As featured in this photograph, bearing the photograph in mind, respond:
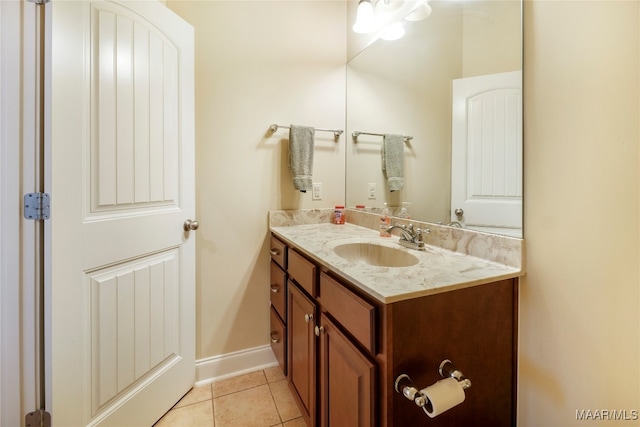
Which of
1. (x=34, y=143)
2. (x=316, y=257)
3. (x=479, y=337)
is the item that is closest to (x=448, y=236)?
(x=479, y=337)

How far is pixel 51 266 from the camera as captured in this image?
0.94 meters

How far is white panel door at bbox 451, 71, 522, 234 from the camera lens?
0.94 meters

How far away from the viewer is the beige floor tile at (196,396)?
1443mm

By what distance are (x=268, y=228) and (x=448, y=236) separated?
102 centimetres

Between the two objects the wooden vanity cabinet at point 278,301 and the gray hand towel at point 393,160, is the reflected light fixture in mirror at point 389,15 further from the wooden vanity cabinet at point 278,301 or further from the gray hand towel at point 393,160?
the wooden vanity cabinet at point 278,301

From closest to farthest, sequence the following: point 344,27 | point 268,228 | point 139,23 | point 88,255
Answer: point 88,255, point 139,23, point 268,228, point 344,27

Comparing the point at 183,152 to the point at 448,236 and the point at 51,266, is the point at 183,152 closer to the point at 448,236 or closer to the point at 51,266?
the point at 51,266

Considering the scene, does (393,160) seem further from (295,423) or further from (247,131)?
(295,423)

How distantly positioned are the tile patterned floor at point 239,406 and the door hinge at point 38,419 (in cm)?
46

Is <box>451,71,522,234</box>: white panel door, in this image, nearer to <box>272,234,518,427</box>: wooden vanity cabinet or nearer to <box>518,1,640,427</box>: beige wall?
<box>518,1,640,427</box>: beige wall

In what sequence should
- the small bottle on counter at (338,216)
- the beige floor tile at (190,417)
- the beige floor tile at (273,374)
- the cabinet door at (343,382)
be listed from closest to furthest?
the cabinet door at (343,382) < the beige floor tile at (190,417) < the beige floor tile at (273,374) < the small bottle on counter at (338,216)

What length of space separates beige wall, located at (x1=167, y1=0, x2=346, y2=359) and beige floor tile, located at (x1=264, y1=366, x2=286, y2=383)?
6.8 inches

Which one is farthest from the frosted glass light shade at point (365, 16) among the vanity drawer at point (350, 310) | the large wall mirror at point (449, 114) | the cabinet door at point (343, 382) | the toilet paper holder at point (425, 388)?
the toilet paper holder at point (425, 388)
